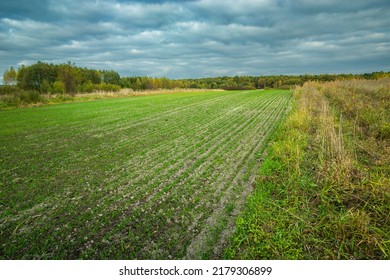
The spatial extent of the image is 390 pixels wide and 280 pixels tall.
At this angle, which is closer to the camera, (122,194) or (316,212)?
(316,212)

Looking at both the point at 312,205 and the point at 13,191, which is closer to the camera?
the point at 312,205

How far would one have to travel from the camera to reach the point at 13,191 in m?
4.71

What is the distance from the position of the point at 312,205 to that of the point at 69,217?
443cm

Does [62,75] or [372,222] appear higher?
[62,75]

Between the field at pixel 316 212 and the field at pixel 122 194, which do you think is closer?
the field at pixel 316 212

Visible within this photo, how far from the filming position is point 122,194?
4.55 metres

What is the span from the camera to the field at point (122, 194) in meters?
3.17

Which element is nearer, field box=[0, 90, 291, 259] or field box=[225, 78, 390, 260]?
field box=[225, 78, 390, 260]

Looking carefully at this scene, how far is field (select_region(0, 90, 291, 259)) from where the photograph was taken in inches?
125
